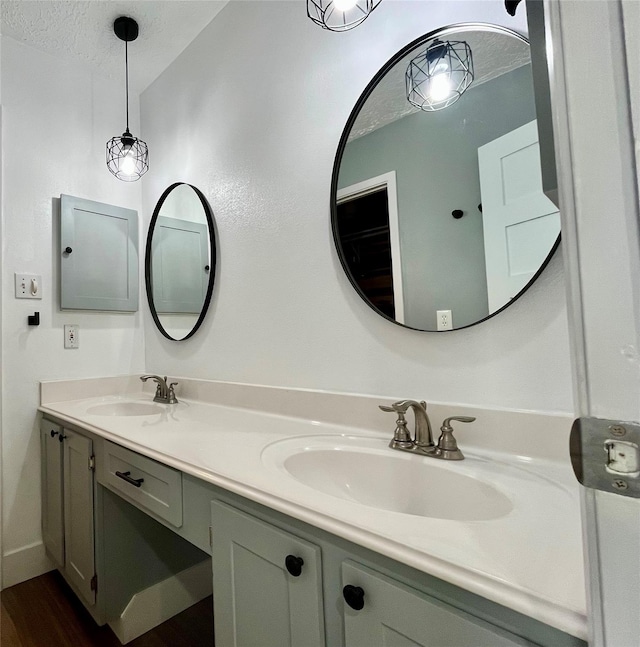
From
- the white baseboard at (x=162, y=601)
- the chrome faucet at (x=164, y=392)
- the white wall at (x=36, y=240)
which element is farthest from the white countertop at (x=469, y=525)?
the white wall at (x=36, y=240)

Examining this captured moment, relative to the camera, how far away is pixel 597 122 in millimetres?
327

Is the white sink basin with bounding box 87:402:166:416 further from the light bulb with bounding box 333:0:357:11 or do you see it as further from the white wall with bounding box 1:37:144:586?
the light bulb with bounding box 333:0:357:11

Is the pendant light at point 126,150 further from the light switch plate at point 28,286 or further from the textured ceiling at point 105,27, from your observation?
the light switch plate at point 28,286

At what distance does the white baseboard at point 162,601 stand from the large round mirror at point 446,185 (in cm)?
141

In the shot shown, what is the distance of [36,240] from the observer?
1.88 m

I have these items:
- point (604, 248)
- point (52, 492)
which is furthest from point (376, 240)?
point (52, 492)

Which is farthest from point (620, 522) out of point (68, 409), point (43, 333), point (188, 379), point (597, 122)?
point (43, 333)

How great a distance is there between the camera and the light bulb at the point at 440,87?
101 centimetres

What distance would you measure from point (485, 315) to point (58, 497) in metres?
1.89

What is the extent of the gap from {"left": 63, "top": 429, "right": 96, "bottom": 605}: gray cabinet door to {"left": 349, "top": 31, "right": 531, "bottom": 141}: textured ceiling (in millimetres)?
1490

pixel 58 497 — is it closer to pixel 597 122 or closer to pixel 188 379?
pixel 188 379

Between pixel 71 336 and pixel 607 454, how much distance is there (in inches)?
88.4

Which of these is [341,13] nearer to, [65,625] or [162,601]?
[162,601]

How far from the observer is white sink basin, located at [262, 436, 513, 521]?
78cm
